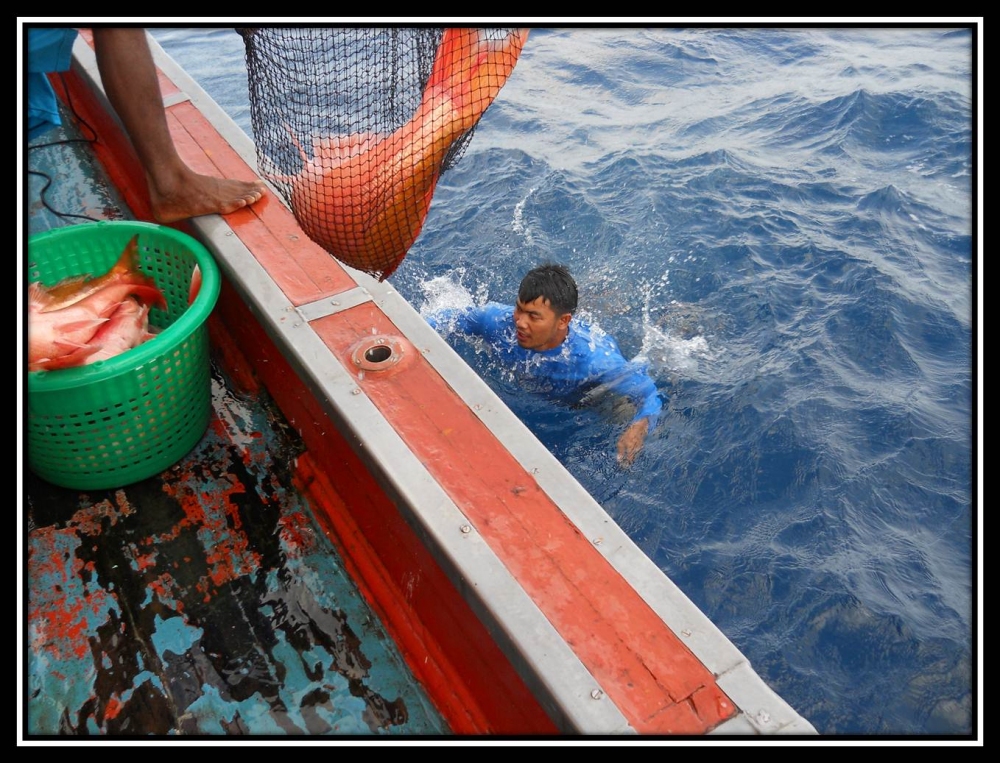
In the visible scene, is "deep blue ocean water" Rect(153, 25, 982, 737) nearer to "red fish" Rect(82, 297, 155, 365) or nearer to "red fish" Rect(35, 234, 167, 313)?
"red fish" Rect(35, 234, 167, 313)

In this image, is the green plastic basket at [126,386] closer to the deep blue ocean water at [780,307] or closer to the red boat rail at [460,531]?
the red boat rail at [460,531]

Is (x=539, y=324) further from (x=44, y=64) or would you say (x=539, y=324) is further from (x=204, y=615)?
(x=44, y=64)

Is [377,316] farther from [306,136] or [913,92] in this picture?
[913,92]

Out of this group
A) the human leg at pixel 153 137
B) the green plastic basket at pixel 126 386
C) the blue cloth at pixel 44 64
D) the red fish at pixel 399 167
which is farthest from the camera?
the human leg at pixel 153 137

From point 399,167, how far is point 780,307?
13.1 ft

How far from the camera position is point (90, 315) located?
2.86 meters

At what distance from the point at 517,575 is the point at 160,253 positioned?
231cm

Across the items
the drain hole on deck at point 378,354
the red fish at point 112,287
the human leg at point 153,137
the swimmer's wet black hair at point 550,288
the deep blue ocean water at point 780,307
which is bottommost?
the deep blue ocean water at point 780,307

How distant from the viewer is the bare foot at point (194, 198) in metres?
3.67

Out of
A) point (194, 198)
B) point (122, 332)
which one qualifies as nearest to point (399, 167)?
point (122, 332)

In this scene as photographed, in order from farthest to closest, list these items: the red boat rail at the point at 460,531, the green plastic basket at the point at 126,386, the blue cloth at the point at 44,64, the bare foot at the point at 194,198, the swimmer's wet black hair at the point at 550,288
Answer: the swimmer's wet black hair at the point at 550,288, the bare foot at the point at 194,198, the blue cloth at the point at 44,64, the green plastic basket at the point at 126,386, the red boat rail at the point at 460,531

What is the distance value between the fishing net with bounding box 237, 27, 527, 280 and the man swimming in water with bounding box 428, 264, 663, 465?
134cm

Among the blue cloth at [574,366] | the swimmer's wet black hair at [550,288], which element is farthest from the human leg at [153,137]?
the blue cloth at [574,366]

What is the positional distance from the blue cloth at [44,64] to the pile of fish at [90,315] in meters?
0.64
